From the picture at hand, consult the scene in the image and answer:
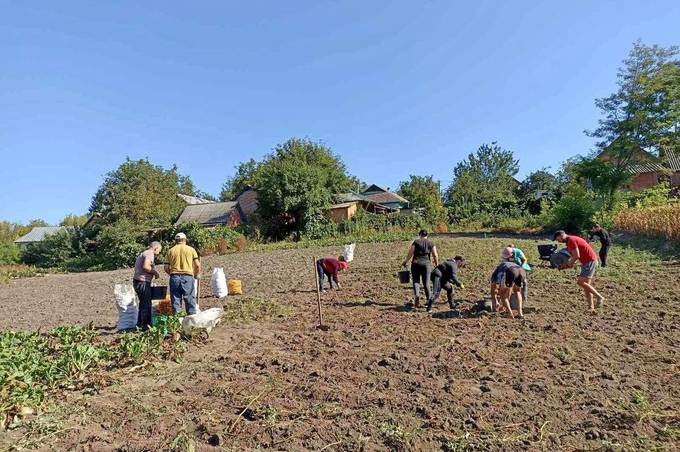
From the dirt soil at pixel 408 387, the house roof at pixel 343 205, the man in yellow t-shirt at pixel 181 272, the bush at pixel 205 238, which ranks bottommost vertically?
the dirt soil at pixel 408 387

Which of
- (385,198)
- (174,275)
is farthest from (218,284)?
(385,198)

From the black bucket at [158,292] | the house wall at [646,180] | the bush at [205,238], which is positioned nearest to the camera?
the black bucket at [158,292]

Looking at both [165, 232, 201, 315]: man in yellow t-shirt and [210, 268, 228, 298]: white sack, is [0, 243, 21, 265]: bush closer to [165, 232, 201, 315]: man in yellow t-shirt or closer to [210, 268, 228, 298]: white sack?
[210, 268, 228, 298]: white sack

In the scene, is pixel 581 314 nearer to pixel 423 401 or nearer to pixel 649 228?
pixel 423 401

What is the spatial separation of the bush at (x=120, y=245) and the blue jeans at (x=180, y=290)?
2096cm

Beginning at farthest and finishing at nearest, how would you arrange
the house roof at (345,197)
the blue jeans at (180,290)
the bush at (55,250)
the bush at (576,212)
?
1. the house roof at (345,197)
2. the bush at (55,250)
3. the bush at (576,212)
4. the blue jeans at (180,290)

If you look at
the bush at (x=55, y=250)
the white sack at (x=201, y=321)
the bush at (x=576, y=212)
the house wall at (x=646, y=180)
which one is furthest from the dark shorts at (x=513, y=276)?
the house wall at (x=646, y=180)

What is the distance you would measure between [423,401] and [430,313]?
399 cm

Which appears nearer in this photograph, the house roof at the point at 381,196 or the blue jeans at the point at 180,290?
the blue jeans at the point at 180,290

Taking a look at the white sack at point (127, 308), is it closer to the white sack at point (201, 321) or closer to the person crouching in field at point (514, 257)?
the white sack at point (201, 321)

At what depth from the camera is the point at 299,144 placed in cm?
4309

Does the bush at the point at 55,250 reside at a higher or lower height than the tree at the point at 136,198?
lower

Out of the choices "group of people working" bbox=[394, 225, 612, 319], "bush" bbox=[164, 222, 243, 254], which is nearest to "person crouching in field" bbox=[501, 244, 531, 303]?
"group of people working" bbox=[394, 225, 612, 319]

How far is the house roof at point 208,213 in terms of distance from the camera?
3938 centimetres
